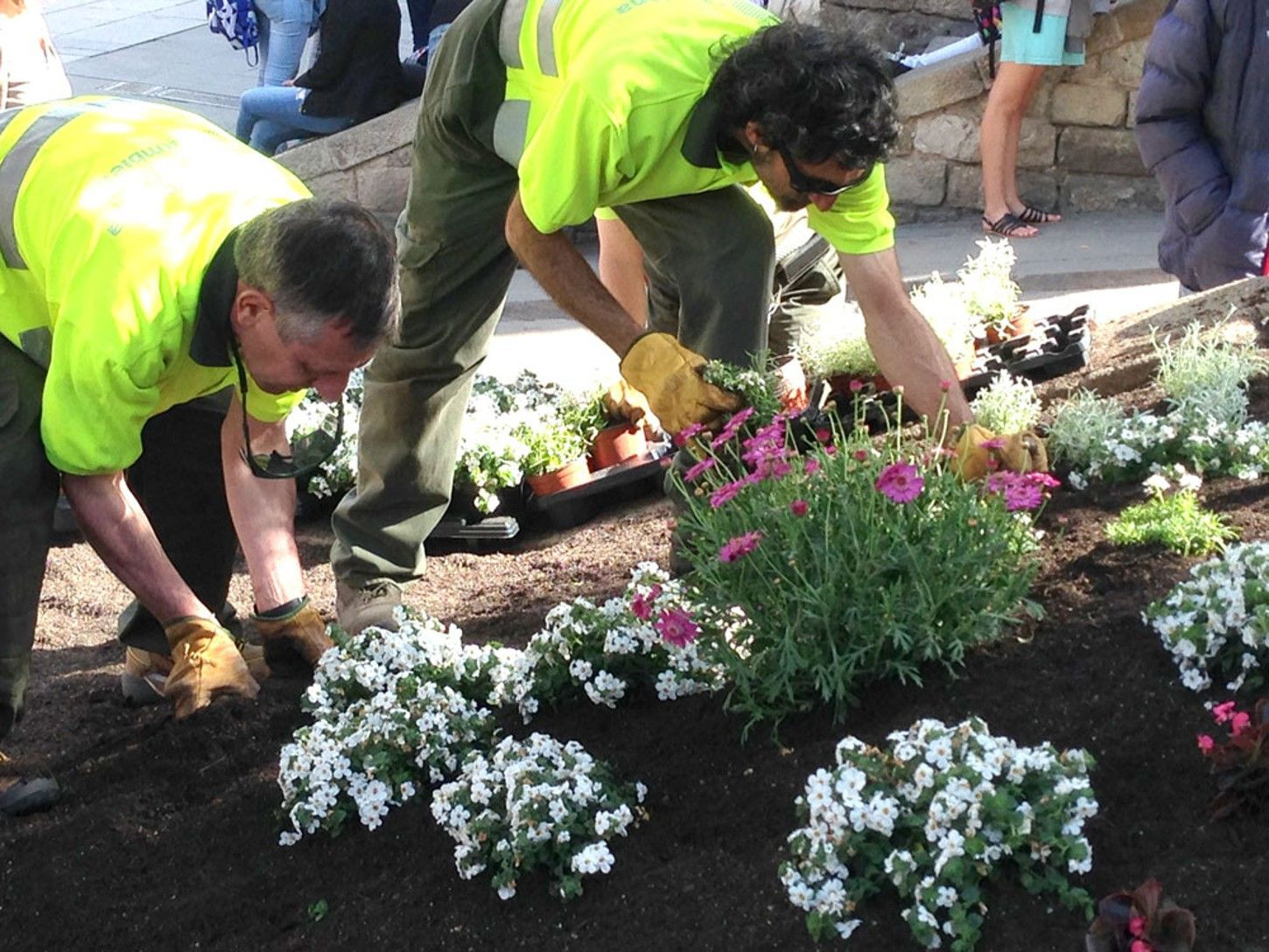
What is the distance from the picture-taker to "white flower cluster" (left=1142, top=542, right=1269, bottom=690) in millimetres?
2576

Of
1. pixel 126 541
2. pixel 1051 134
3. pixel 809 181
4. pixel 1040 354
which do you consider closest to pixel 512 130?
pixel 809 181

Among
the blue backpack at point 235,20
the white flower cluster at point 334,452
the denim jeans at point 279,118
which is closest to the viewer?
the white flower cluster at point 334,452

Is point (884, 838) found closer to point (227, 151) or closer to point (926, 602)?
point (926, 602)

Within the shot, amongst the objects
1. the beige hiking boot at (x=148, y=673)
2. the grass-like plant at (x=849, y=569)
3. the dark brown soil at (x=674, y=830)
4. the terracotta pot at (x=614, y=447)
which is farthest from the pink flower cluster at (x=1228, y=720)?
the terracotta pot at (x=614, y=447)

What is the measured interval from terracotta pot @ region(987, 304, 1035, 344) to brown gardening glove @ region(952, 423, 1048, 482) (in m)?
1.40

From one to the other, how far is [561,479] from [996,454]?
6.43 feet

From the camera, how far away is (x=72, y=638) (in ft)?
15.1

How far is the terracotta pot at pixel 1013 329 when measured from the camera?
4980mm

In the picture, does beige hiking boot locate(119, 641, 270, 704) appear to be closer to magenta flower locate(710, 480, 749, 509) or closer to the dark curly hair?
magenta flower locate(710, 480, 749, 509)

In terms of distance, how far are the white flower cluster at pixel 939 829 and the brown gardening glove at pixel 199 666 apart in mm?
1597

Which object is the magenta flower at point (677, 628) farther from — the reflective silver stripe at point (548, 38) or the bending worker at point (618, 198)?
the reflective silver stripe at point (548, 38)

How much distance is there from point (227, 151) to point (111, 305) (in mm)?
548

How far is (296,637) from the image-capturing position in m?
3.70

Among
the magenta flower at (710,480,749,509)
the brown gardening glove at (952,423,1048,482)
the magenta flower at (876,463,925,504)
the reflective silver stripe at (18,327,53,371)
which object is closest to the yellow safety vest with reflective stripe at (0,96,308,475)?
the reflective silver stripe at (18,327,53,371)
